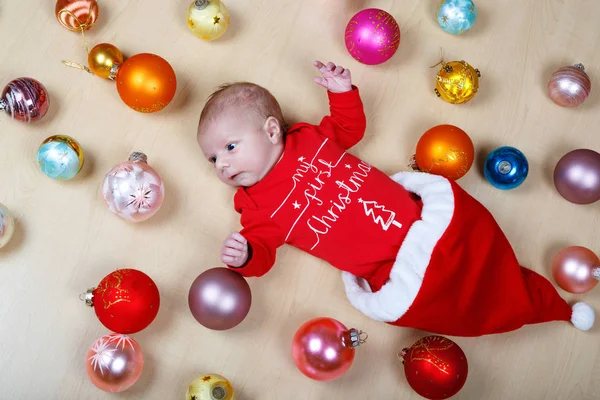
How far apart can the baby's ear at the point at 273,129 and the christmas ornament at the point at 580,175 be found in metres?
0.79

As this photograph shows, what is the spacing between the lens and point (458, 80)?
1620mm

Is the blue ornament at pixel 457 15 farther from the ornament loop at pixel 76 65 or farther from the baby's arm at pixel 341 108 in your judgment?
the ornament loop at pixel 76 65

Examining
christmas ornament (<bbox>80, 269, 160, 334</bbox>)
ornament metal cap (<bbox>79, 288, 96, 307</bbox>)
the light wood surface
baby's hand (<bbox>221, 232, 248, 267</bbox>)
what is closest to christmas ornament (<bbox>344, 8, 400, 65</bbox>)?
the light wood surface

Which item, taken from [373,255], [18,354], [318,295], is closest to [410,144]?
[373,255]

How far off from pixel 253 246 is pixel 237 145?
0.84 feet

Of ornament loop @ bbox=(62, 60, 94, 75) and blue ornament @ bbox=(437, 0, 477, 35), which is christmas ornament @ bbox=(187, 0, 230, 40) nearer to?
ornament loop @ bbox=(62, 60, 94, 75)

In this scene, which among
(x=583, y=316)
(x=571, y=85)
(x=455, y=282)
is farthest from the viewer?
(x=571, y=85)

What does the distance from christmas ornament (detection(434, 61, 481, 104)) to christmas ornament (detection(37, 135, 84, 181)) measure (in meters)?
1.01

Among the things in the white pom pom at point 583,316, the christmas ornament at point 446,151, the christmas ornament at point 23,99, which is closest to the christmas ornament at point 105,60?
the christmas ornament at point 23,99

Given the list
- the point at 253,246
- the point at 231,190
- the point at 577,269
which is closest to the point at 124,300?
the point at 253,246

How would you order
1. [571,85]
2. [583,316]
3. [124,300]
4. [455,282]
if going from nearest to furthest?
[124,300], [455,282], [583,316], [571,85]

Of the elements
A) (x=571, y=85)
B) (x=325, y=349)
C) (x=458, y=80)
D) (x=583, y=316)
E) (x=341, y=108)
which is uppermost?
(x=571, y=85)

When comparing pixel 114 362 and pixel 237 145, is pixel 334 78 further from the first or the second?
pixel 114 362

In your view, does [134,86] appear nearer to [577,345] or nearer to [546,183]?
[546,183]
